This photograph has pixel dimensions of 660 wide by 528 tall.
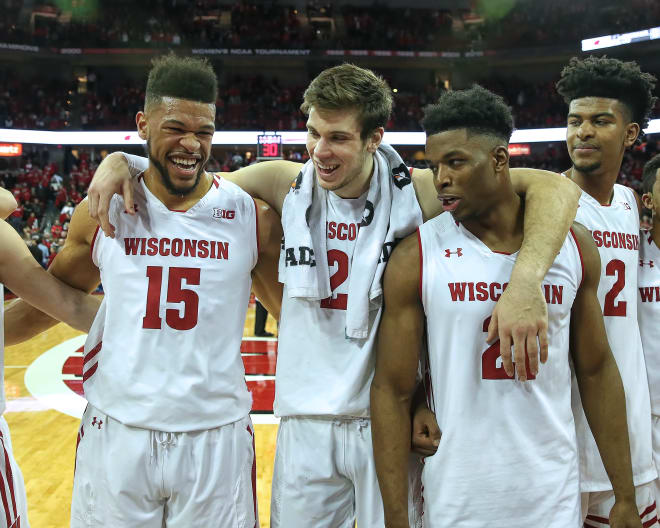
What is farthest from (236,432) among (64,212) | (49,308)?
(64,212)

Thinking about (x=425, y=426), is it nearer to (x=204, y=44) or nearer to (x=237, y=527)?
(x=237, y=527)

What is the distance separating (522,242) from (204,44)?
26359mm

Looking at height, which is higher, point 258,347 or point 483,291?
point 483,291

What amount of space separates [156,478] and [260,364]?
5.69 metres

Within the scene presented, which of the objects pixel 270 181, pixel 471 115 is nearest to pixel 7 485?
pixel 270 181

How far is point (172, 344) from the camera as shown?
2.36 m

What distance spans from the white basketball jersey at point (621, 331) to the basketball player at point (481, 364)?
1.06 feet

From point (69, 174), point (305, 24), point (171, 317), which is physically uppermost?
point (305, 24)

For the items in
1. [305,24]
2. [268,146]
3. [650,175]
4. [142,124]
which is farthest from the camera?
[305,24]

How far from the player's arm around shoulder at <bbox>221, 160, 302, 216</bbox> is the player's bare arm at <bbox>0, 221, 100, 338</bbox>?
2.53 feet

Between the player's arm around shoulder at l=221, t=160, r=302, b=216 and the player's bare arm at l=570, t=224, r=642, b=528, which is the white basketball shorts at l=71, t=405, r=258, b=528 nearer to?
the player's arm around shoulder at l=221, t=160, r=302, b=216

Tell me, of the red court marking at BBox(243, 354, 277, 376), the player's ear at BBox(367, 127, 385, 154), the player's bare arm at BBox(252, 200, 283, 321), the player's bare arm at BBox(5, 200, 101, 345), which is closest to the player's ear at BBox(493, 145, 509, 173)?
the player's ear at BBox(367, 127, 385, 154)

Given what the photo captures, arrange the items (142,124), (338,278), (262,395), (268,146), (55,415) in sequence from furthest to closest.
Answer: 1. (268,146)
2. (262,395)
3. (55,415)
4. (142,124)
5. (338,278)

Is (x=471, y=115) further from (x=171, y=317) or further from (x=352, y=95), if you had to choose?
(x=171, y=317)
